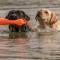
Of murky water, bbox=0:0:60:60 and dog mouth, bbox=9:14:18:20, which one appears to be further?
dog mouth, bbox=9:14:18:20

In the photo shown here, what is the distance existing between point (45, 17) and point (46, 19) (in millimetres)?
A: 125

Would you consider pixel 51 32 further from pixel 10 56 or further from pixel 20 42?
pixel 10 56

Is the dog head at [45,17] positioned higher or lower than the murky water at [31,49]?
lower

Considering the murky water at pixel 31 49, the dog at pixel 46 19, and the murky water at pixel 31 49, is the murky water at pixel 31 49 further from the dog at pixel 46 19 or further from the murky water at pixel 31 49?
the dog at pixel 46 19

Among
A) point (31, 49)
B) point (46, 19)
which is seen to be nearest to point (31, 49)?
point (31, 49)

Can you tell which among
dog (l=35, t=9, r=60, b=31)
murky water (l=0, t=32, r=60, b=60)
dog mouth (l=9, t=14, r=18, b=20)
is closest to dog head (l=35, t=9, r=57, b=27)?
dog (l=35, t=9, r=60, b=31)

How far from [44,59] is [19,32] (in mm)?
4957

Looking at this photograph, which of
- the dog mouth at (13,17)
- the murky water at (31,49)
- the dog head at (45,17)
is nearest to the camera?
the murky water at (31,49)

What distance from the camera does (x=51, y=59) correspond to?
251 inches

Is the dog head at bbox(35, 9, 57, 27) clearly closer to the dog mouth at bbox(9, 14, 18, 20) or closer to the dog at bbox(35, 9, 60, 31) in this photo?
the dog at bbox(35, 9, 60, 31)

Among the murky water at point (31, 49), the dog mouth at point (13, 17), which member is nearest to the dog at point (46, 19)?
the dog mouth at point (13, 17)

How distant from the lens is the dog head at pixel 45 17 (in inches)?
465

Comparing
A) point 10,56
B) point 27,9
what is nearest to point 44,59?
point 10,56

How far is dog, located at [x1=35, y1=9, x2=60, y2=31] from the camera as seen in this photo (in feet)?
38.8
